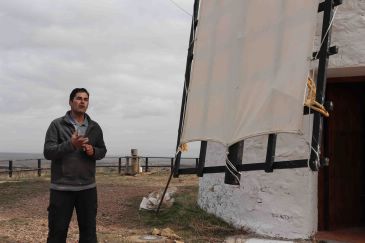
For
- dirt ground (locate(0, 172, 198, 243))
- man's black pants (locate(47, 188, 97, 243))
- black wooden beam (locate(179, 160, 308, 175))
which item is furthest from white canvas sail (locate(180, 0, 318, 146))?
dirt ground (locate(0, 172, 198, 243))

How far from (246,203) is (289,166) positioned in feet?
6.71

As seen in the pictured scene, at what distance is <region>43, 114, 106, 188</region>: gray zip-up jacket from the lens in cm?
418

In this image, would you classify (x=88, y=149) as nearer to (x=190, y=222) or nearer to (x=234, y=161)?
(x=234, y=161)

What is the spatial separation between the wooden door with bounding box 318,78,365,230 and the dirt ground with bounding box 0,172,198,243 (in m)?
2.65

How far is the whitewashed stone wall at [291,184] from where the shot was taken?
5.84 metres

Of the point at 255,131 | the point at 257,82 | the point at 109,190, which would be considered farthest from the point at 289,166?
the point at 109,190

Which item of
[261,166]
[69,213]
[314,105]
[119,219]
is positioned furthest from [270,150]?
[119,219]

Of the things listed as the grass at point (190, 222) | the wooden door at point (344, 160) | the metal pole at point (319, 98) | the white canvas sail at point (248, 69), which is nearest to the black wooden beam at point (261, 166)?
the metal pole at point (319, 98)

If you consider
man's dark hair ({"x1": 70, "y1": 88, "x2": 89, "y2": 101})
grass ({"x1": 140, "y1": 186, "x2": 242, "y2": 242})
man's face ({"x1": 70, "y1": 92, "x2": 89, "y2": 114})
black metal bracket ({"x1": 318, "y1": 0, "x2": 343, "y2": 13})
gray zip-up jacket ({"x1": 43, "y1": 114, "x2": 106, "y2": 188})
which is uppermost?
black metal bracket ({"x1": 318, "y1": 0, "x2": 343, "y2": 13})

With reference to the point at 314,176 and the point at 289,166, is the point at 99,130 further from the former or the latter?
the point at 314,176

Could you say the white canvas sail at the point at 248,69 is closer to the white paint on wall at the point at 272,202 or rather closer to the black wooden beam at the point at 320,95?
the black wooden beam at the point at 320,95

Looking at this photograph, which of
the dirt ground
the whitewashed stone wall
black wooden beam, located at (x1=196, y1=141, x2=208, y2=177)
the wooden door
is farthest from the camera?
the wooden door

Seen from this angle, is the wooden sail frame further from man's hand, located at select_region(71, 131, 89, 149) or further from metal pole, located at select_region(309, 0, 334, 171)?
man's hand, located at select_region(71, 131, 89, 149)

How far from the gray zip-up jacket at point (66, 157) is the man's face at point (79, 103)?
137 millimetres
